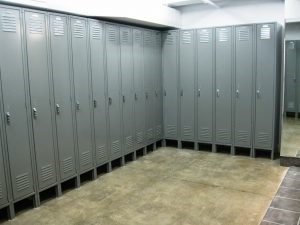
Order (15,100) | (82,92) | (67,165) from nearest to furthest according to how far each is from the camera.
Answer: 1. (15,100)
2. (67,165)
3. (82,92)

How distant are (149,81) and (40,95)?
8.41 feet

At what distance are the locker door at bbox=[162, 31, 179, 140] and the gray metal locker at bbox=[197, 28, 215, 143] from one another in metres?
0.48

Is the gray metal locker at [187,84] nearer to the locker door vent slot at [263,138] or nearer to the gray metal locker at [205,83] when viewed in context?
the gray metal locker at [205,83]

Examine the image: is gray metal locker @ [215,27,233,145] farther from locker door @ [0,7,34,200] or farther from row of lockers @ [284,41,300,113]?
locker door @ [0,7,34,200]

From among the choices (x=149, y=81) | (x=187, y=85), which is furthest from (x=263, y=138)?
(x=149, y=81)

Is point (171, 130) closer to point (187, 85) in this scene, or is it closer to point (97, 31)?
point (187, 85)

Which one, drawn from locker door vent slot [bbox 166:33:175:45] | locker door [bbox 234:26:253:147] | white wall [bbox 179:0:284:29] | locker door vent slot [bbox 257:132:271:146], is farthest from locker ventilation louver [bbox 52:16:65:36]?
locker door vent slot [bbox 257:132:271:146]

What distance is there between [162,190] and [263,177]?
156 centimetres

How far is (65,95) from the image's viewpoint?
4.27 metres

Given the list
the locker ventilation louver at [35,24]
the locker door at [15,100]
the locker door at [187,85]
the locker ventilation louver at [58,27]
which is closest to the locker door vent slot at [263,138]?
the locker door at [187,85]

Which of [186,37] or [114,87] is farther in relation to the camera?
[186,37]

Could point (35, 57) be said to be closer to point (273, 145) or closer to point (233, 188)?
point (233, 188)

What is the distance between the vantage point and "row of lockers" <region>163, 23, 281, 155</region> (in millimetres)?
5480

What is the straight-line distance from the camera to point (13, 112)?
358 cm
